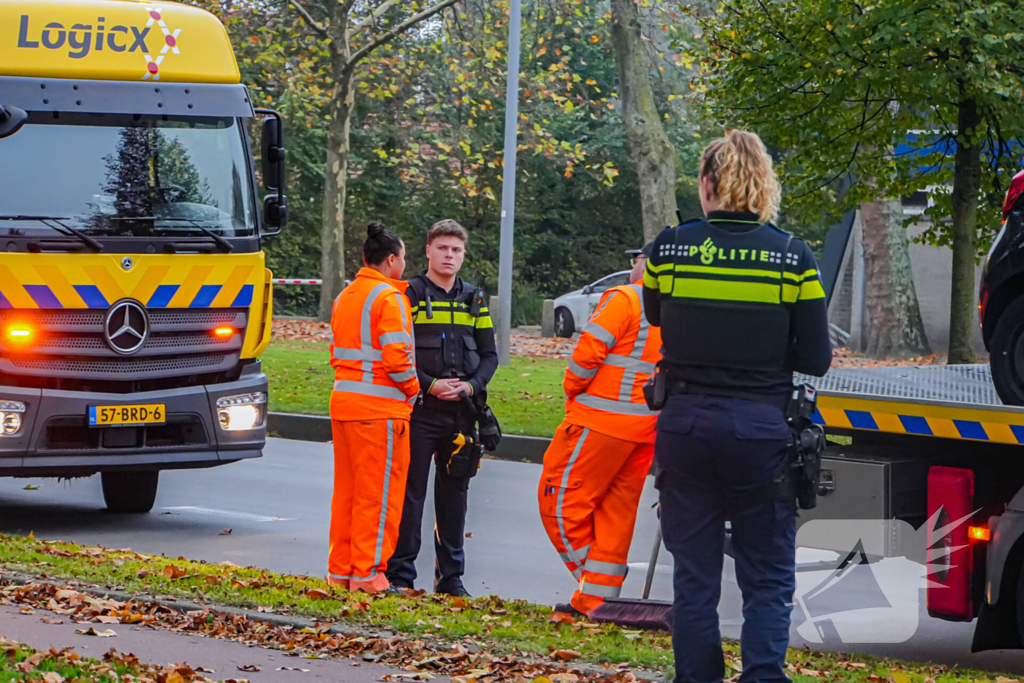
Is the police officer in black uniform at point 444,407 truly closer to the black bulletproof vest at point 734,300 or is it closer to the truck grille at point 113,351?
the truck grille at point 113,351

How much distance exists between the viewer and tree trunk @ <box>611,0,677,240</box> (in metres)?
22.5

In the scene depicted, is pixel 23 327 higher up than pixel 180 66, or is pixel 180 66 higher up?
pixel 180 66

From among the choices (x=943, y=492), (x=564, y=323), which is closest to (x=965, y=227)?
(x=943, y=492)

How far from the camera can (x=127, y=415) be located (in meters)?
8.70

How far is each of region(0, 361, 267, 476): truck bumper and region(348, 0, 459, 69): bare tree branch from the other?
15.6 meters

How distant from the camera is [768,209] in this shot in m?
4.44

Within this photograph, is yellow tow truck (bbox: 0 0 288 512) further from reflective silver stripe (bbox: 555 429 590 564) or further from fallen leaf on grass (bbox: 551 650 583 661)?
fallen leaf on grass (bbox: 551 650 583 661)

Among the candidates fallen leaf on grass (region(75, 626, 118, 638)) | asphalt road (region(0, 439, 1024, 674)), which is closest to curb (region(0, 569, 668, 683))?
fallen leaf on grass (region(75, 626, 118, 638))

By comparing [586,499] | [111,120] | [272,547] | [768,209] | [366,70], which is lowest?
[272,547]

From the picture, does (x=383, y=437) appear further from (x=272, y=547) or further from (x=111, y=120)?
(x=111, y=120)

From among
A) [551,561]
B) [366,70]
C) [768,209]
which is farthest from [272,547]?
[366,70]

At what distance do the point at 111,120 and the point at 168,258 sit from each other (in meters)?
0.98

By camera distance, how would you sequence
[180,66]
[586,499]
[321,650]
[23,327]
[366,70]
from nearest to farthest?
1. [321,650]
2. [586,499]
3. [23,327]
4. [180,66]
5. [366,70]

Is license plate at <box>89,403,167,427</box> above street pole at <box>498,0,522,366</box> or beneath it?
beneath
